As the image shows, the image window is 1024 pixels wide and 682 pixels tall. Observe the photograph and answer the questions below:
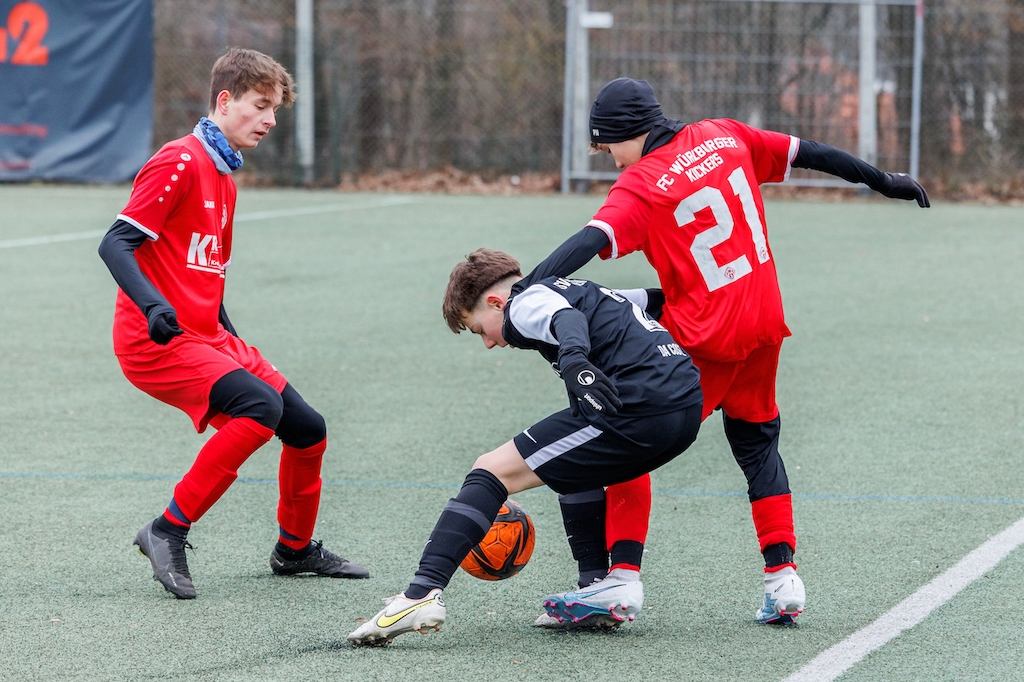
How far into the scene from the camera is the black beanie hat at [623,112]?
158 inches

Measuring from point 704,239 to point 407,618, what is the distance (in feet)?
4.78

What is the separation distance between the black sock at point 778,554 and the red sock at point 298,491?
153cm

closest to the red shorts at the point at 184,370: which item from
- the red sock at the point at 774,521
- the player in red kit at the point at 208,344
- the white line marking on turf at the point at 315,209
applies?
the player in red kit at the point at 208,344

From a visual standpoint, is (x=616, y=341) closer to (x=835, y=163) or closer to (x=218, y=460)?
(x=835, y=163)

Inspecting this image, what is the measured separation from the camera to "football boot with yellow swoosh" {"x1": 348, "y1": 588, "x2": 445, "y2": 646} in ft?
11.7

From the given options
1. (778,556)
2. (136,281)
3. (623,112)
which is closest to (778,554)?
(778,556)

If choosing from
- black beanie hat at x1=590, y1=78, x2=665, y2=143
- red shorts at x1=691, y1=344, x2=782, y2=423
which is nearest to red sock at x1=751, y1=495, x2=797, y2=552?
red shorts at x1=691, y1=344, x2=782, y2=423

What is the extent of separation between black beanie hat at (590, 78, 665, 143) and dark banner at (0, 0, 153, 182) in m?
15.0

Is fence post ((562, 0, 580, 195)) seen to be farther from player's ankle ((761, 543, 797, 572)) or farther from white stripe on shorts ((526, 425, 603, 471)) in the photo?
white stripe on shorts ((526, 425, 603, 471))

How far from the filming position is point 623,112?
4.01m

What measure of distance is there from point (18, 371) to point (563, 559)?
4.43 m

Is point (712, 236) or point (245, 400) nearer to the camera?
point (712, 236)

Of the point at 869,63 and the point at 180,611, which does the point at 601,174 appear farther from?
the point at 180,611

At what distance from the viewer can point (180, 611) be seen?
4.06 metres
